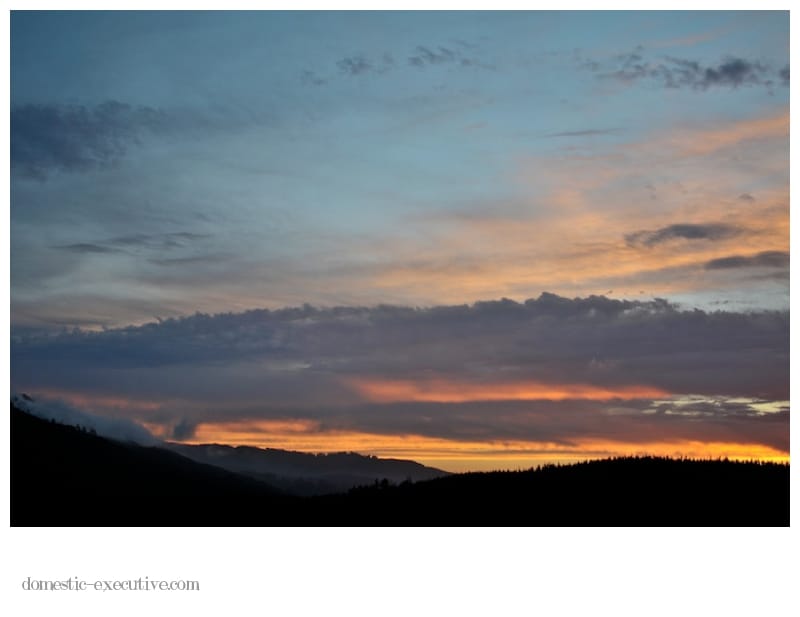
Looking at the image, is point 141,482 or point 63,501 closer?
point 63,501

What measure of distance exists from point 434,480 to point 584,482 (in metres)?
5.51

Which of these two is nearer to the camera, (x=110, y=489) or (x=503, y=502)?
(x=503, y=502)

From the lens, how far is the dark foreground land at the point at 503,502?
1199 inches

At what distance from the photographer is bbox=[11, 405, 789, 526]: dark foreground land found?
30453 mm

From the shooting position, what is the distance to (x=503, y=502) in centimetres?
3247
